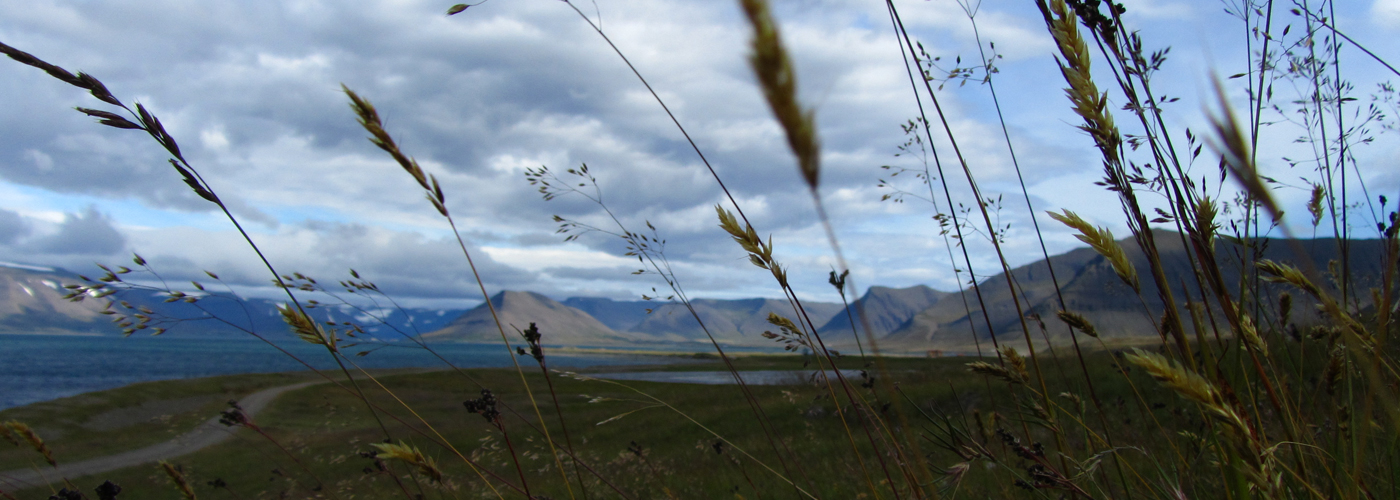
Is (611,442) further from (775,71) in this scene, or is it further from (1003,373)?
(775,71)

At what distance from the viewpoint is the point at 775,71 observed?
1.46ft

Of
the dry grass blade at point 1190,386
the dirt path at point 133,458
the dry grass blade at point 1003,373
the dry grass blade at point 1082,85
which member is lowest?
the dirt path at point 133,458

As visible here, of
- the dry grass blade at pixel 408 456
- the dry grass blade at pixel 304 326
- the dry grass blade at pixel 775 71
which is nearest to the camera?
the dry grass blade at pixel 775 71

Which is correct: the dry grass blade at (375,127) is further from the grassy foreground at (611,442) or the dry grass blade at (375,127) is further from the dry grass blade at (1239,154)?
the dry grass blade at (1239,154)

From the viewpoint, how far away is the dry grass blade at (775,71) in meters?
0.44

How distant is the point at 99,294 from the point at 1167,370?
273 cm

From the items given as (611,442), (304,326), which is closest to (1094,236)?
(304,326)

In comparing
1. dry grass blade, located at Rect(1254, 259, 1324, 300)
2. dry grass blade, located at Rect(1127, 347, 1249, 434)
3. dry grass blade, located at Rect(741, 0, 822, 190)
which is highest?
dry grass blade, located at Rect(741, 0, 822, 190)

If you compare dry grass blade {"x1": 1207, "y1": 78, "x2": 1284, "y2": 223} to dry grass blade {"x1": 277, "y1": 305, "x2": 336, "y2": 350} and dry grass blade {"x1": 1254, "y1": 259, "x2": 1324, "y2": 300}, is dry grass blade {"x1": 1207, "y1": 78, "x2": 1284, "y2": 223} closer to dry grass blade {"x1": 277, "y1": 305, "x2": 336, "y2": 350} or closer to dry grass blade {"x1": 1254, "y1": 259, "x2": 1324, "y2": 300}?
dry grass blade {"x1": 1254, "y1": 259, "x2": 1324, "y2": 300}

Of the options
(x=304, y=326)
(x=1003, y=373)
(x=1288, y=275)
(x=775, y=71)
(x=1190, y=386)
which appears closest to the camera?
(x=775, y=71)

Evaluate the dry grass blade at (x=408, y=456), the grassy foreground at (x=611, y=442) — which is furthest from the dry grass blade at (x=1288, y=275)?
the dry grass blade at (x=408, y=456)

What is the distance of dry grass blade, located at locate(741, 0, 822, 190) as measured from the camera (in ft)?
1.44

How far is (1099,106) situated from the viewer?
1.10 metres

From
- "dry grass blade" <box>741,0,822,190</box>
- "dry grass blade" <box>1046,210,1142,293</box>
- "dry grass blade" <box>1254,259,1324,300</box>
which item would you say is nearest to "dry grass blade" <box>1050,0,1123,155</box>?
"dry grass blade" <box>1046,210,1142,293</box>
